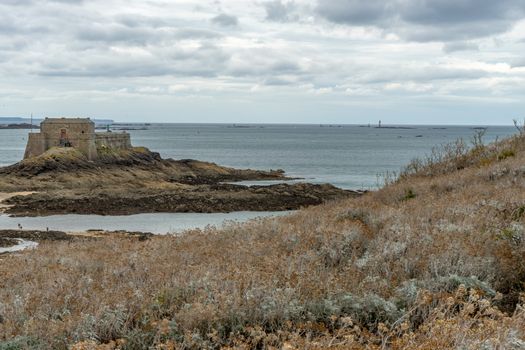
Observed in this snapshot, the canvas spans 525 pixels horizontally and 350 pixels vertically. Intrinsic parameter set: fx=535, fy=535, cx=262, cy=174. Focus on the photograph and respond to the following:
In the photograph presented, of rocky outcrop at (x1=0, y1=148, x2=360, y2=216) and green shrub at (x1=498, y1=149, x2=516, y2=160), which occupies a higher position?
green shrub at (x1=498, y1=149, x2=516, y2=160)

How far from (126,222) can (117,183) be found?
54.3 ft

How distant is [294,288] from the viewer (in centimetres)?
540

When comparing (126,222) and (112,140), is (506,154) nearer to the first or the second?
(126,222)

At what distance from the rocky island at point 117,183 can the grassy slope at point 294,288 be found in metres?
26.0

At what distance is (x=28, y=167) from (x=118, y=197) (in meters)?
13.2

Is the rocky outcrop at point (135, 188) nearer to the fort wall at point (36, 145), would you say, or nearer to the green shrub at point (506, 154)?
the fort wall at point (36, 145)

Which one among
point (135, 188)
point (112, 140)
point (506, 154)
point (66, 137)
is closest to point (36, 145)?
point (66, 137)

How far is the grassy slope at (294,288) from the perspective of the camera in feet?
14.4

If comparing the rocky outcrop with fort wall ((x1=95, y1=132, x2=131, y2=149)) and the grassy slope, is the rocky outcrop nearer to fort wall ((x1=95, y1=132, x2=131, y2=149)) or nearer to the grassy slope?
fort wall ((x1=95, y1=132, x2=131, y2=149))

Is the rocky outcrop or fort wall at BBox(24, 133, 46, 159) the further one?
fort wall at BBox(24, 133, 46, 159)

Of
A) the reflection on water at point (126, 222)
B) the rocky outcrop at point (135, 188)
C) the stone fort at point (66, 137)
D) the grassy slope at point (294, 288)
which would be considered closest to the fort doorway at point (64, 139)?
the stone fort at point (66, 137)

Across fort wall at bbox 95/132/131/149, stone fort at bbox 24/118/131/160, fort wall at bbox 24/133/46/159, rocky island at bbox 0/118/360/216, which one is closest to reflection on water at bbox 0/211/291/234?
rocky island at bbox 0/118/360/216

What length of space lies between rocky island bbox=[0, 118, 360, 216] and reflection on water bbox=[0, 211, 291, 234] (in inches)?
50.0

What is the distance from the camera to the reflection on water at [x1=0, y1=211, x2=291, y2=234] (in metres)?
27.7
